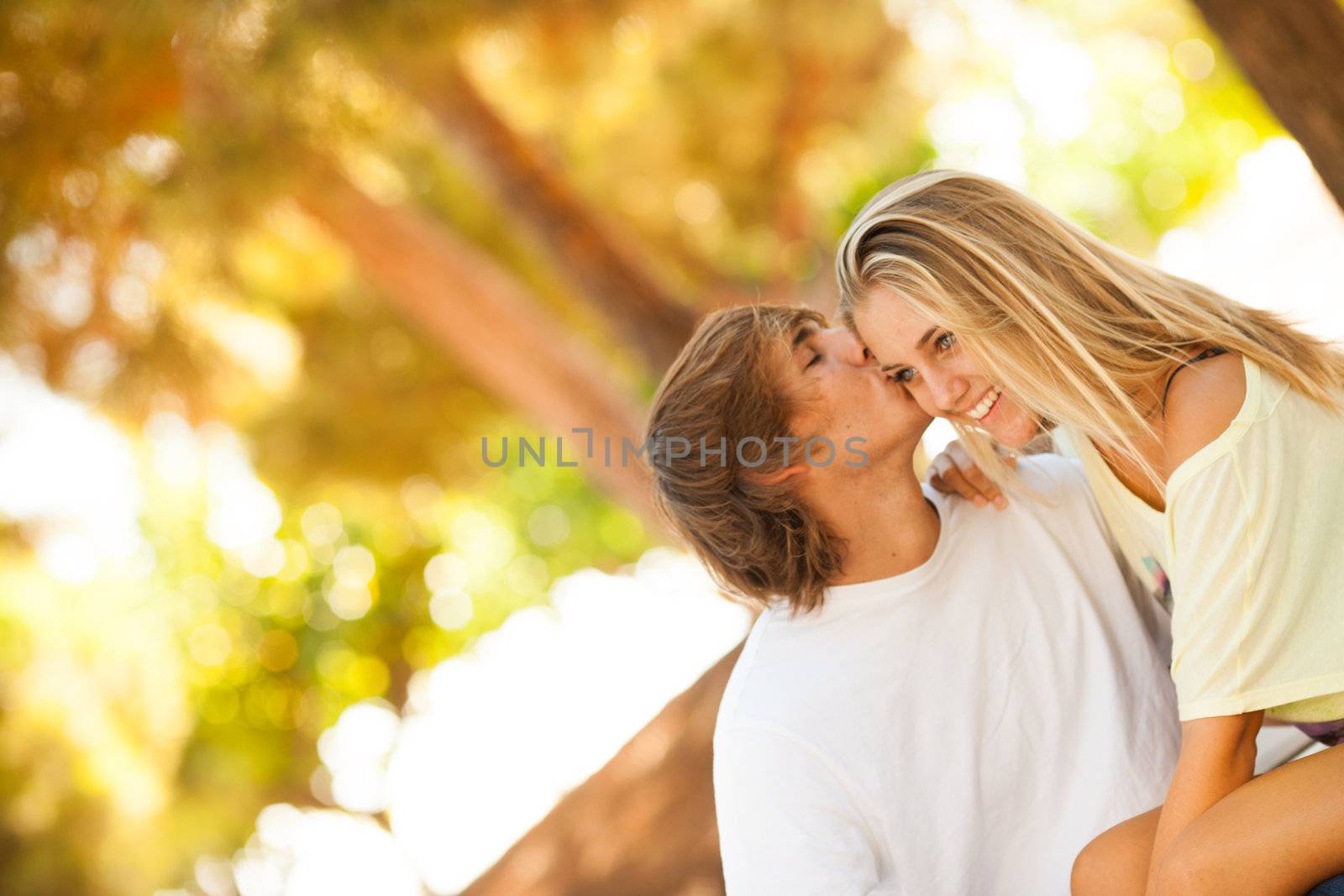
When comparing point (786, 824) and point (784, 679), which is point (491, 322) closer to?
point (784, 679)

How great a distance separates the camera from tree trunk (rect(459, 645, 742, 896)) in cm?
302

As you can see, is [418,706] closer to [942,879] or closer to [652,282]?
[652,282]

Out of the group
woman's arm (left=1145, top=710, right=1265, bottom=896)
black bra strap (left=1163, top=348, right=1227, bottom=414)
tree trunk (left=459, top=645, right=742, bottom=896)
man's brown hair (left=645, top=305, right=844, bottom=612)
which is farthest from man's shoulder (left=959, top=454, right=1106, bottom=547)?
tree trunk (left=459, top=645, right=742, bottom=896)

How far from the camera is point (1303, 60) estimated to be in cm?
183

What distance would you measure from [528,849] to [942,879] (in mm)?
1740

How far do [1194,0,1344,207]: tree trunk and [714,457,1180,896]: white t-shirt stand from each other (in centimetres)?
66

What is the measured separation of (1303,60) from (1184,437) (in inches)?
28.9

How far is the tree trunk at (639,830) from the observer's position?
9.91 feet

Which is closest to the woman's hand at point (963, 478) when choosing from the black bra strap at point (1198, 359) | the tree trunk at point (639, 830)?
the black bra strap at point (1198, 359)

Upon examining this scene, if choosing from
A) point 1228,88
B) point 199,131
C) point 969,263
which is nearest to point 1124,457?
point 969,263

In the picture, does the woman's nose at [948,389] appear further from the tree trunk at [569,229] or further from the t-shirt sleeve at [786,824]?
the tree trunk at [569,229]

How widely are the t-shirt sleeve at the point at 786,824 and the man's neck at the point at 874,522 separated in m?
0.30

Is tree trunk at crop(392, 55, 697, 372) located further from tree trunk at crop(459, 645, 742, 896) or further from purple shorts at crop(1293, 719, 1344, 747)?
purple shorts at crop(1293, 719, 1344, 747)

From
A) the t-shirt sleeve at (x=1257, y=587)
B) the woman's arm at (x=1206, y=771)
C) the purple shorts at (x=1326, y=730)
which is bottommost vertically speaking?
the purple shorts at (x=1326, y=730)
